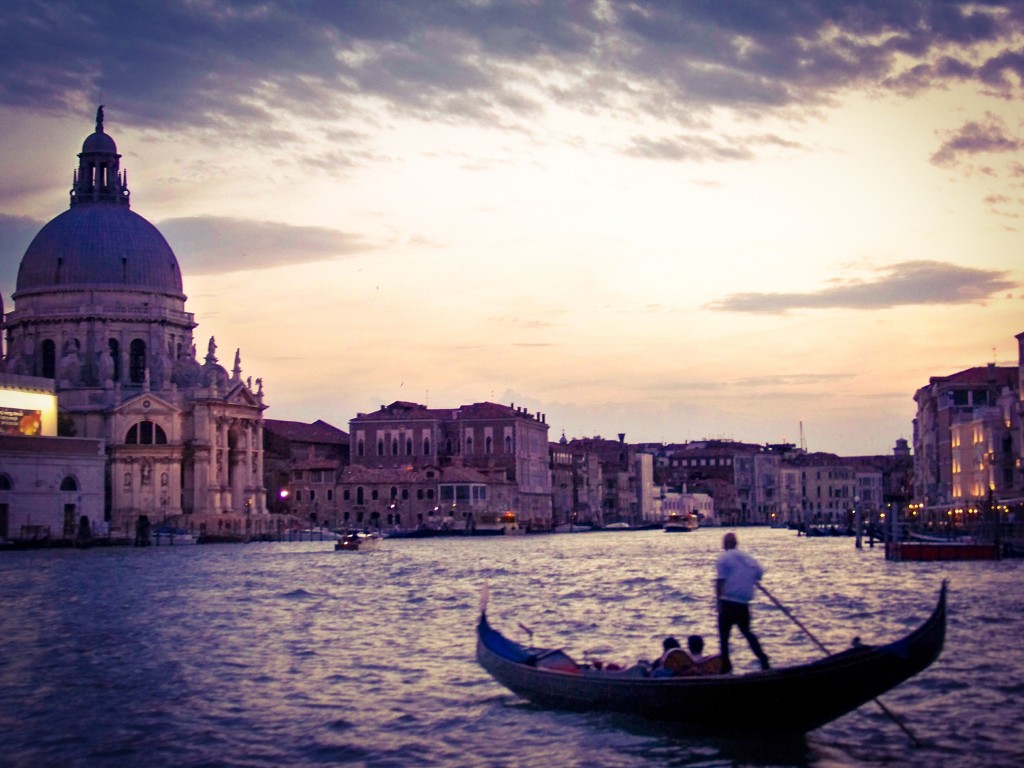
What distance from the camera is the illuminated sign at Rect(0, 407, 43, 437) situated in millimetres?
75625

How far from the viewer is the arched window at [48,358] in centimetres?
9819

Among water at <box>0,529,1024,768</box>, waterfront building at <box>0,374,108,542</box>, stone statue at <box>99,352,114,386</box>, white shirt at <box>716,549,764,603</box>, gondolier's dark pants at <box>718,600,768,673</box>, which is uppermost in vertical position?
stone statue at <box>99,352,114,386</box>

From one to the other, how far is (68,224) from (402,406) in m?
30.3

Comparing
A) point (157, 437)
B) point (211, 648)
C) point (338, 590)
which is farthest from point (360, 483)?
point (211, 648)

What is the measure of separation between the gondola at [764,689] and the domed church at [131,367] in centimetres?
7436

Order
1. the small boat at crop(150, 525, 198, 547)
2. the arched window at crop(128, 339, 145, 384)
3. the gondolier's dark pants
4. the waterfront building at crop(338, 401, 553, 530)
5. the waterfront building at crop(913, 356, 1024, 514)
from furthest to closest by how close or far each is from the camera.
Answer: the waterfront building at crop(338, 401, 553, 530) → the arched window at crop(128, 339, 145, 384) → the small boat at crop(150, 525, 198, 547) → the waterfront building at crop(913, 356, 1024, 514) → the gondolier's dark pants

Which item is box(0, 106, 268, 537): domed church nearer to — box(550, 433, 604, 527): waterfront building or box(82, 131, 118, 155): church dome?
box(82, 131, 118, 155): church dome

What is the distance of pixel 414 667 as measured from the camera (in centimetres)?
2156

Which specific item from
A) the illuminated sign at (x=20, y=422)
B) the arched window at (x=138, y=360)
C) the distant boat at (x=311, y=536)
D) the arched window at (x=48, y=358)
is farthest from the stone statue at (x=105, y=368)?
the illuminated sign at (x=20, y=422)

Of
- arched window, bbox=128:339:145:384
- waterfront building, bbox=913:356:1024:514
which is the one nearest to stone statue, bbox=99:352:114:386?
arched window, bbox=128:339:145:384

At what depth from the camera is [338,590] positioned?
3897 cm

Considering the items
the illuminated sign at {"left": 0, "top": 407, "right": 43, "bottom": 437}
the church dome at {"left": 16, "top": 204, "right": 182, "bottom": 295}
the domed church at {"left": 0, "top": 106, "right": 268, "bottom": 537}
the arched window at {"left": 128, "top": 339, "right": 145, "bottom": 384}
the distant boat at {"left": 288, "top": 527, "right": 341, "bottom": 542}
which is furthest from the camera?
the arched window at {"left": 128, "top": 339, "right": 145, "bottom": 384}

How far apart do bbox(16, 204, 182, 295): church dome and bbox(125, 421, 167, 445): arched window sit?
400 inches

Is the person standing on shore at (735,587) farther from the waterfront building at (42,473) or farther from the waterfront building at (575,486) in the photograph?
the waterfront building at (575,486)
